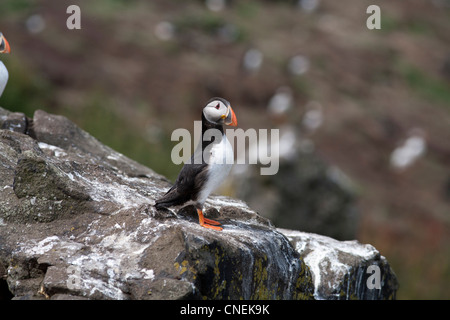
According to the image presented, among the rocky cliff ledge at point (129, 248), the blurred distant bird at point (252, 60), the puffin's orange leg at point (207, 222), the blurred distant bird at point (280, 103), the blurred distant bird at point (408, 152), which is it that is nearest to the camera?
the rocky cliff ledge at point (129, 248)

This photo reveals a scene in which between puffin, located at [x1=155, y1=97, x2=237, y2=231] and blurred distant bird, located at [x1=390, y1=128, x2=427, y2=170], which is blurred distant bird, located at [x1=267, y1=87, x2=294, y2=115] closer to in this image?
blurred distant bird, located at [x1=390, y1=128, x2=427, y2=170]

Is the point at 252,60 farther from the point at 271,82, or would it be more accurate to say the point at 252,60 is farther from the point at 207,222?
the point at 207,222

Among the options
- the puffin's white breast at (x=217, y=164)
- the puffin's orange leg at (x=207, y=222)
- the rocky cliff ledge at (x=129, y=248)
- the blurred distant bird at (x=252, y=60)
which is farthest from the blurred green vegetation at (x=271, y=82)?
the puffin's white breast at (x=217, y=164)

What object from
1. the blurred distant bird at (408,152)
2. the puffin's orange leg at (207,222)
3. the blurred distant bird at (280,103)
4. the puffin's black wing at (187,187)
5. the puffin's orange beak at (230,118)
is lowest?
the blurred distant bird at (408,152)

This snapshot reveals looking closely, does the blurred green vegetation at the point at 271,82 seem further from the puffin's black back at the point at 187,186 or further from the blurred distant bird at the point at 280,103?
the puffin's black back at the point at 187,186

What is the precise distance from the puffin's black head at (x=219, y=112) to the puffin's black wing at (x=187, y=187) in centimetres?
40

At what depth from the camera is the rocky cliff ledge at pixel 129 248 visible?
13.3 feet

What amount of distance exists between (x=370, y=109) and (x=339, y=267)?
24.4 m

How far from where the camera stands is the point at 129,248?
4.30m

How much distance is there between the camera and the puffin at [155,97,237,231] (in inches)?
187

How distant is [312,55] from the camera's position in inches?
1308
